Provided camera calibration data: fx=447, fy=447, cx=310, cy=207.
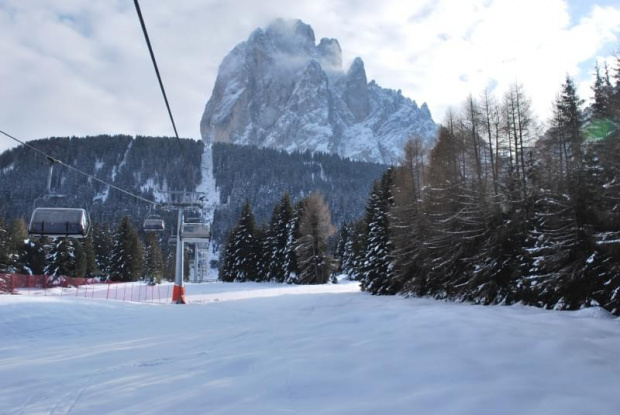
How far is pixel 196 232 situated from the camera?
3005 centimetres

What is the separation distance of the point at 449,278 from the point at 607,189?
11.4 m

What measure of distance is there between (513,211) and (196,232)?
19.5 metres

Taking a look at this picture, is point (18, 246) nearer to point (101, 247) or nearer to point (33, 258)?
point (33, 258)

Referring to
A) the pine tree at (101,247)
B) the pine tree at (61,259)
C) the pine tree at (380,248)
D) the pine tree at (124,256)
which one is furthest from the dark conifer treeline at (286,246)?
the pine tree at (101,247)

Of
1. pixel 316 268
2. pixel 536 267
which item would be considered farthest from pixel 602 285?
pixel 316 268

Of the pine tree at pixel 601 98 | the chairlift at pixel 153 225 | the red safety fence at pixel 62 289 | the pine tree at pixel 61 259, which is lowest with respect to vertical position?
the red safety fence at pixel 62 289

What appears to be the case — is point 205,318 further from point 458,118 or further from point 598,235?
point 458,118

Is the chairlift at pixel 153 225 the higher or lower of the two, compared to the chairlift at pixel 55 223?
higher

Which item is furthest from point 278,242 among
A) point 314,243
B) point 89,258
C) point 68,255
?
point 89,258

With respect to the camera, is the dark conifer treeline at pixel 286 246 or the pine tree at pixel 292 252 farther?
the pine tree at pixel 292 252

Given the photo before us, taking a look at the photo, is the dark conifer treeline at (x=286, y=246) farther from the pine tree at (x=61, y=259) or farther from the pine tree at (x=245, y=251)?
the pine tree at (x=61, y=259)

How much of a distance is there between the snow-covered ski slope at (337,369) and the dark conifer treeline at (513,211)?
3.59 meters

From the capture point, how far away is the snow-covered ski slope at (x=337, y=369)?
563 centimetres

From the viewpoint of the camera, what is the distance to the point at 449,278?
24516 mm
